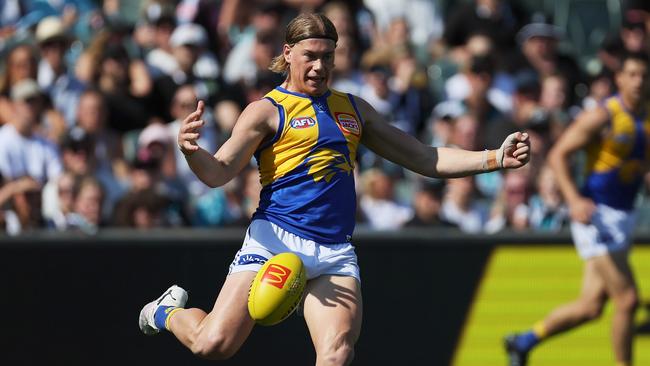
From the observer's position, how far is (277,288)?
693cm

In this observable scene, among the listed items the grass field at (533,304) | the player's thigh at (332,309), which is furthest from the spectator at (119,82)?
the player's thigh at (332,309)

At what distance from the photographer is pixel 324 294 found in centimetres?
728

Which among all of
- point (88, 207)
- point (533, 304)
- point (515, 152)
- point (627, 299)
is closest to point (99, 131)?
point (88, 207)

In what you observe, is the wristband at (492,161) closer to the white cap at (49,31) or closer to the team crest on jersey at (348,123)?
the team crest on jersey at (348,123)

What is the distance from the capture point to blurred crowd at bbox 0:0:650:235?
11523 millimetres

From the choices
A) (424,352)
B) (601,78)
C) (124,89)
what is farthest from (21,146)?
(601,78)

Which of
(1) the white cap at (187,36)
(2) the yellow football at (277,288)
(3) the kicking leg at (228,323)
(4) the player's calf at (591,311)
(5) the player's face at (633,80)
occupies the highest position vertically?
(1) the white cap at (187,36)

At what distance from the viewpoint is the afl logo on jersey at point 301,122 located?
24.1 feet

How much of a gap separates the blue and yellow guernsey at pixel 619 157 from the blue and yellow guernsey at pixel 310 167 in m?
3.40

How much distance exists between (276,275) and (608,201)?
419 cm

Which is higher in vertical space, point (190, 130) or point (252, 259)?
point (190, 130)

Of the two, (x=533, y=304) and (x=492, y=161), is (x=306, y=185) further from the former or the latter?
(x=533, y=304)

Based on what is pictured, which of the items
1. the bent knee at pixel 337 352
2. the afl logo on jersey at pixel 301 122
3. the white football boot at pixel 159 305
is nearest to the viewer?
the bent knee at pixel 337 352

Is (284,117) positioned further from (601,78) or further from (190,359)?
(601,78)
